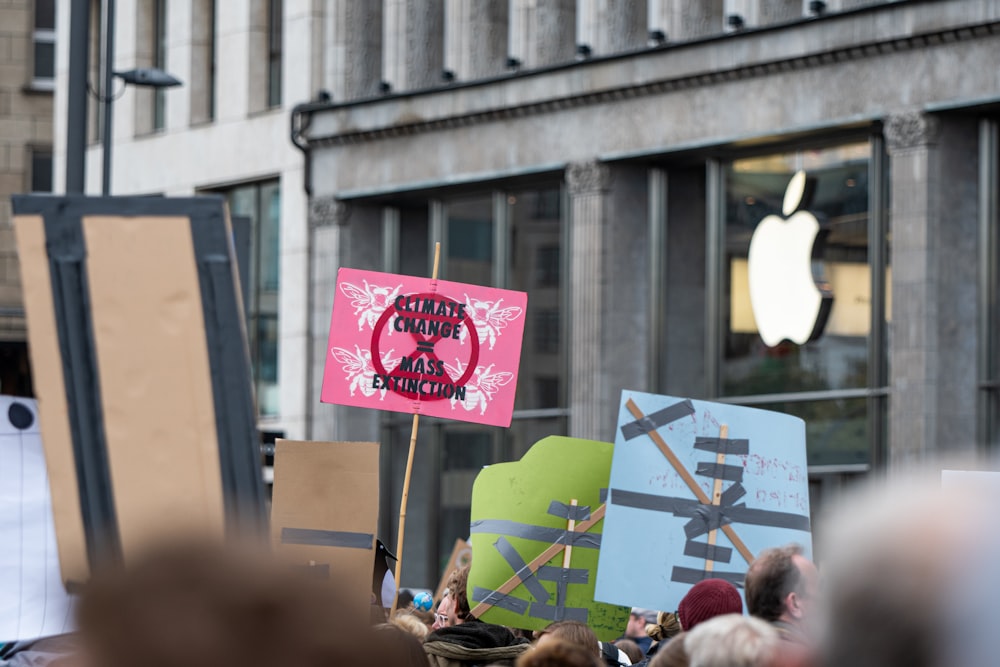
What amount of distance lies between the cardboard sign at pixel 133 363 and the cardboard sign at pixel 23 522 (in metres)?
1.53

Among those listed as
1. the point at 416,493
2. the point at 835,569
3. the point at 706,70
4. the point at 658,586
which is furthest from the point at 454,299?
the point at 416,493

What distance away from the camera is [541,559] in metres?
9.37

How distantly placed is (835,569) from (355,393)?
7837mm

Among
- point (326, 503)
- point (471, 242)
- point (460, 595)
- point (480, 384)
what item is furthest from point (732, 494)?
point (471, 242)

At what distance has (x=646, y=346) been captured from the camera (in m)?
22.6

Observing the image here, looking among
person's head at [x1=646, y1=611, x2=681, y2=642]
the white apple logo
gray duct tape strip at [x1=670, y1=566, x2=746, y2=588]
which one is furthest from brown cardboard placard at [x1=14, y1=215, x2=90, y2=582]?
the white apple logo

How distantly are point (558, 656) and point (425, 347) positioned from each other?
17.4ft

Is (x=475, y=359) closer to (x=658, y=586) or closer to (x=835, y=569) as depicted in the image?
(x=658, y=586)

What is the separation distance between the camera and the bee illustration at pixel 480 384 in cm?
992

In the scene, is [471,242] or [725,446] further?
[471,242]

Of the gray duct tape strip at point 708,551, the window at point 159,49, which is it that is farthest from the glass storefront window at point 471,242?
the gray duct tape strip at point 708,551

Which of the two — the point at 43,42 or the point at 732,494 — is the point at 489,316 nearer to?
the point at 732,494

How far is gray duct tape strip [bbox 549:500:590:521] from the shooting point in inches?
369

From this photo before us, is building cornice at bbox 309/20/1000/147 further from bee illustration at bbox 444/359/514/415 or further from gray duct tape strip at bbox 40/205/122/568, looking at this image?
gray duct tape strip at bbox 40/205/122/568
